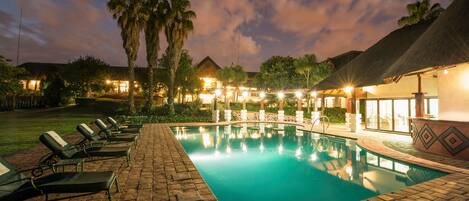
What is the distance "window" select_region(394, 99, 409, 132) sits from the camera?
15508mm

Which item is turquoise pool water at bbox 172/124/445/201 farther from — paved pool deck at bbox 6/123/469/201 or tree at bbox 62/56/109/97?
tree at bbox 62/56/109/97

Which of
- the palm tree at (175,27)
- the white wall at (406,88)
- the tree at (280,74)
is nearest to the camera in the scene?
the white wall at (406,88)

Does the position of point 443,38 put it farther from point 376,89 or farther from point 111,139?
point 111,139

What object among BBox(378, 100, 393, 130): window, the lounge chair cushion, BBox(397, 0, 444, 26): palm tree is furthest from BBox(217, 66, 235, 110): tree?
the lounge chair cushion

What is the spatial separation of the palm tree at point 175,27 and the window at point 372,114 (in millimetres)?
15193

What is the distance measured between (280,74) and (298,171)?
35708 mm

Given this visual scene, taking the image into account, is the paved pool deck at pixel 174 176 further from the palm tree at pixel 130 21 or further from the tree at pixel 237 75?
the tree at pixel 237 75

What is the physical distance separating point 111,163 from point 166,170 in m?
1.83

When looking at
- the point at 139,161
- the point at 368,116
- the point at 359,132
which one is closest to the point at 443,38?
the point at 359,132

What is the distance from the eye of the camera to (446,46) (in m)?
9.16

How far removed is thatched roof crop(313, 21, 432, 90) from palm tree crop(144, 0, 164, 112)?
564 inches

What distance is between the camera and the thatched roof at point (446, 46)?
8562 mm

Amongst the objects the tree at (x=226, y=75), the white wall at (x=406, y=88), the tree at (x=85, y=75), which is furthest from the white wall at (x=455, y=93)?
the tree at (x=85, y=75)

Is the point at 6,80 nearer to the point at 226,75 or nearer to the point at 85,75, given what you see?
the point at 85,75
